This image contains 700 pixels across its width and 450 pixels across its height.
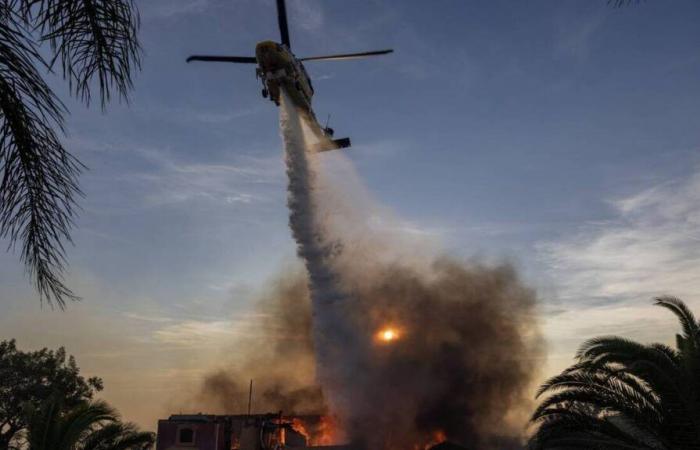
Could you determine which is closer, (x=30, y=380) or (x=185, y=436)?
(x=185, y=436)

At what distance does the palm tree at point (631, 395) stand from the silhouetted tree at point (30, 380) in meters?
35.9

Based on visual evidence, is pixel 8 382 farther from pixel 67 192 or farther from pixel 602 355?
pixel 67 192

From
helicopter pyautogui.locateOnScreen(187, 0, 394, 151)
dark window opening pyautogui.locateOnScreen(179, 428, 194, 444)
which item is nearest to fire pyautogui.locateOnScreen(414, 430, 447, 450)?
dark window opening pyautogui.locateOnScreen(179, 428, 194, 444)

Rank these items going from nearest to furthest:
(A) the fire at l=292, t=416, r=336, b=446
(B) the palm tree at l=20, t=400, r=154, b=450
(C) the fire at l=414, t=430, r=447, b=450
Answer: (B) the palm tree at l=20, t=400, r=154, b=450, (C) the fire at l=414, t=430, r=447, b=450, (A) the fire at l=292, t=416, r=336, b=446

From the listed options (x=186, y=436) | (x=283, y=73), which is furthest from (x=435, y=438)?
(x=283, y=73)

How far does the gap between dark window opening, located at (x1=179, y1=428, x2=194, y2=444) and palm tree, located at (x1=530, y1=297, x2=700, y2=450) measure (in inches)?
923

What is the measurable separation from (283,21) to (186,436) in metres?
28.6

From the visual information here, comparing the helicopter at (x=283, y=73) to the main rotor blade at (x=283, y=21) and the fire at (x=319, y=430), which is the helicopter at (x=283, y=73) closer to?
the main rotor blade at (x=283, y=21)

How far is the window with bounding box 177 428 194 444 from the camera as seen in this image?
30478mm

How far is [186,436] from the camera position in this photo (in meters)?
30.5

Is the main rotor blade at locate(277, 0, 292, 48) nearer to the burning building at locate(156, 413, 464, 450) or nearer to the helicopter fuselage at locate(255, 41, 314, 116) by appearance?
the helicopter fuselage at locate(255, 41, 314, 116)

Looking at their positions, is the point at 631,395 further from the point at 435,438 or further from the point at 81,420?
the point at 435,438

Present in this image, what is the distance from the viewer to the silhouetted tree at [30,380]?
123 feet

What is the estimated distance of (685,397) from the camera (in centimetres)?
1078
